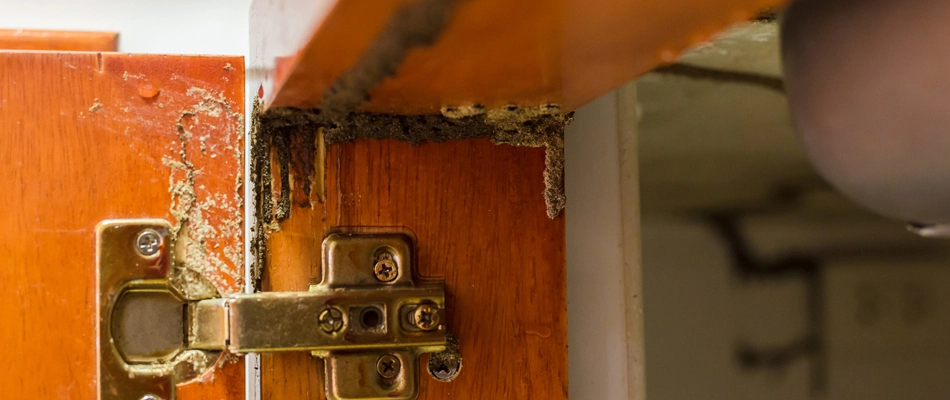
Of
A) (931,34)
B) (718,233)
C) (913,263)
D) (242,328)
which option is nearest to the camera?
(931,34)

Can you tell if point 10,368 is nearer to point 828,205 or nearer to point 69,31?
point 69,31

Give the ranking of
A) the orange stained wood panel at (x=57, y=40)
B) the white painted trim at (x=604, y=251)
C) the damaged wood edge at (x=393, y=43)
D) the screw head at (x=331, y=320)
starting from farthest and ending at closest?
the orange stained wood panel at (x=57, y=40), the white painted trim at (x=604, y=251), the screw head at (x=331, y=320), the damaged wood edge at (x=393, y=43)

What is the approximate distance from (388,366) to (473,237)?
94 mm

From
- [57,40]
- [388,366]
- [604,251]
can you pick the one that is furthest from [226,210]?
[57,40]

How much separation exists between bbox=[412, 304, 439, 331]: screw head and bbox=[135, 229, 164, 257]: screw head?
15 centimetres

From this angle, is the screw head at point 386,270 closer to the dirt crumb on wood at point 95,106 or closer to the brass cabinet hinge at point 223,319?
the brass cabinet hinge at point 223,319

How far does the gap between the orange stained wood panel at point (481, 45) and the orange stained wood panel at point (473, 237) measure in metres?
0.05

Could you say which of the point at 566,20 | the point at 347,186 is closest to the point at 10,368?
the point at 347,186

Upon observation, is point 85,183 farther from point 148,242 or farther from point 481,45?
point 481,45

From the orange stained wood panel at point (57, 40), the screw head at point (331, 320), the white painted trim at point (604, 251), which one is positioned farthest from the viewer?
the orange stained wood panel at point (57, 40)

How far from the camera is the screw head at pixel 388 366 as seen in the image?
1.23ft

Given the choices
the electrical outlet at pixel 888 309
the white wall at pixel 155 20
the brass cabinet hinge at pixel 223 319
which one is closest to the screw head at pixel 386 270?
the brass cabinet hinge at pixel 223 319

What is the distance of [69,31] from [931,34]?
0.73 m

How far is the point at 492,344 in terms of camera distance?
1.30 feet
